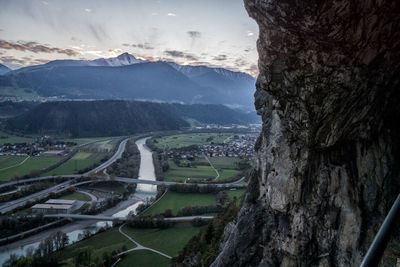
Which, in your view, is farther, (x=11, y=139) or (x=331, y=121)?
(x=11, y=139)

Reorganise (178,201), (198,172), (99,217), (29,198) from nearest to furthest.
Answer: (99,217) < (29,198) < (178,201) < (198,172)

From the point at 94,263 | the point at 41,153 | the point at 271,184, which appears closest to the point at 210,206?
the point at 94,263

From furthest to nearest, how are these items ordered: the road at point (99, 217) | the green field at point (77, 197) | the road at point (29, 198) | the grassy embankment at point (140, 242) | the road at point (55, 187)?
the green field at point (77, 197)
the road at point (55, 187)
the road at point (29, 198)
the road at point (99, 217)
the grassy embankment at point (140, 242)

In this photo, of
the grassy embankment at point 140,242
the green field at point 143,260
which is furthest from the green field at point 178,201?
the green field at point 143,260

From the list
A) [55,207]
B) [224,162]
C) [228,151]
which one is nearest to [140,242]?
[55,207]

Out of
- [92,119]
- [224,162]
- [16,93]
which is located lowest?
[224,162]

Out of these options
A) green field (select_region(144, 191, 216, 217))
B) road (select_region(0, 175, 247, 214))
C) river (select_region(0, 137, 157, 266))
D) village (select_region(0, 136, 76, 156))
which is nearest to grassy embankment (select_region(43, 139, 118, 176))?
road (select_region(0, 175, 247, 214))

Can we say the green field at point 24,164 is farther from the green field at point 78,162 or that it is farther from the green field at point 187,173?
the green field at point 187,173

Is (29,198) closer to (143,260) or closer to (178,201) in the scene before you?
(178,201)

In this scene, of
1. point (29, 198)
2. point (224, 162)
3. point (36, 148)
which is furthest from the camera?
point (36, 148)
